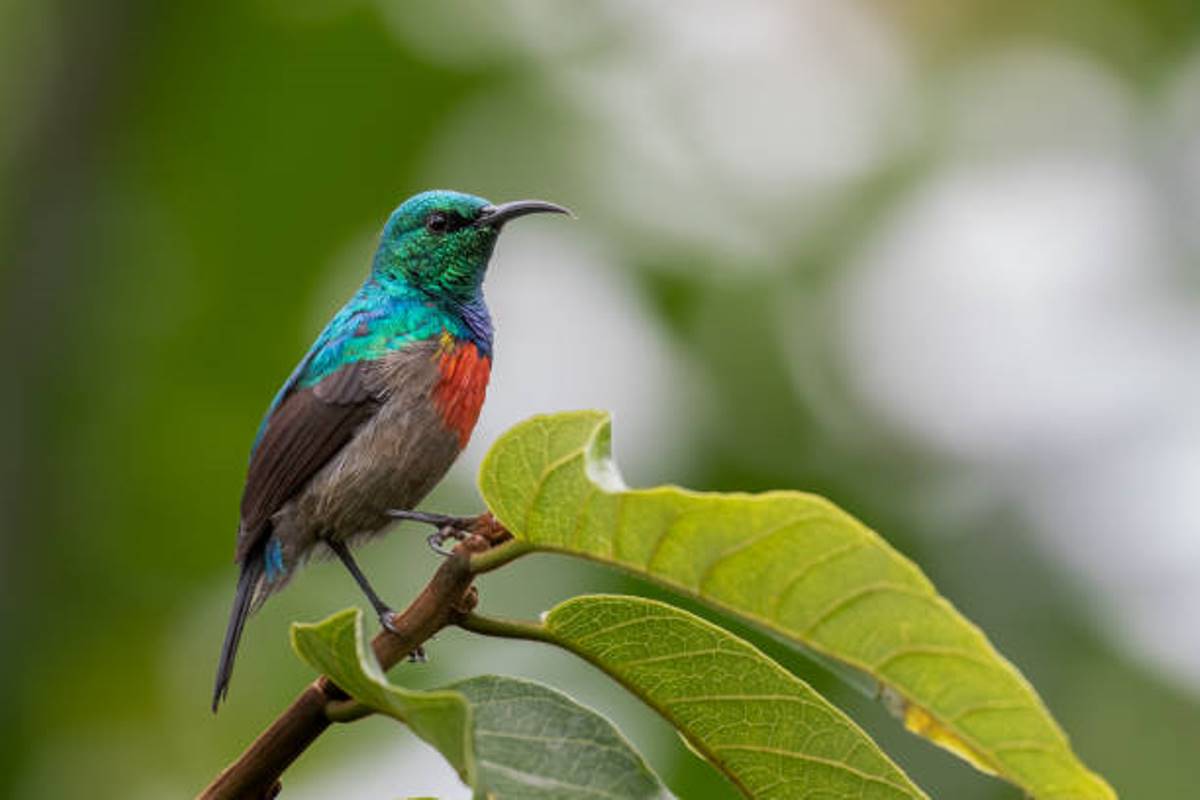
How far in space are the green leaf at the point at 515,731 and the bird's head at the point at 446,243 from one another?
211 centimetres

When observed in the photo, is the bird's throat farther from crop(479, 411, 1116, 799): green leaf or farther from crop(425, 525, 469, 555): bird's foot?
crop(479, 411, 1116, 799): green leaf

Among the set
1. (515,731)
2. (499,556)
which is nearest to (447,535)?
(499,556)

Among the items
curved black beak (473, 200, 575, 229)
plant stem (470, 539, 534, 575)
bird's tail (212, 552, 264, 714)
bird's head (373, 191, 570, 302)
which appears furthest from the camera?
bird's head (373, 191, 570, 302)

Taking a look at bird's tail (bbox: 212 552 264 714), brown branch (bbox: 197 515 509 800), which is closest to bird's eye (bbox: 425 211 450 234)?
bird's tail (bbox: 212 552 264 714)

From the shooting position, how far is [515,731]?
7.48 ft

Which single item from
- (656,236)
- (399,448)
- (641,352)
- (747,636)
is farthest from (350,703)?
(656,236)

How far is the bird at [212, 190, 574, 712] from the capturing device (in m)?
3.83

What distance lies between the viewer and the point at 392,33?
761cm

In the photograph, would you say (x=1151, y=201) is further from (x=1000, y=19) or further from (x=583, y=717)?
(x=583, y=717)

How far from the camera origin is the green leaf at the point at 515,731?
6.89 feet

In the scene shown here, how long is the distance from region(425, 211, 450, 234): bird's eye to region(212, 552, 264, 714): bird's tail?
1026 millimetres

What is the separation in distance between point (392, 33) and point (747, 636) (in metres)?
3.63

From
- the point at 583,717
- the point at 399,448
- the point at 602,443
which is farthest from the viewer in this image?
the point at 399,448

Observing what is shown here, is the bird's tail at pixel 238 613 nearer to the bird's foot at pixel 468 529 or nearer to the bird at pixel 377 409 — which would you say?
the bird at pixel 377 409
